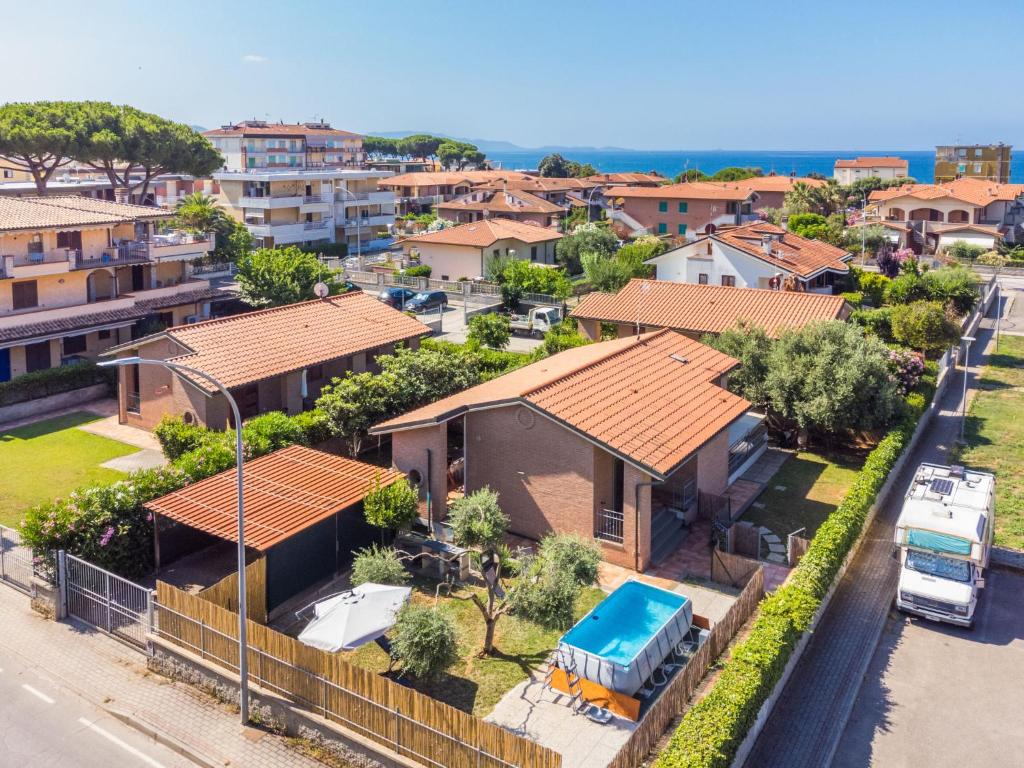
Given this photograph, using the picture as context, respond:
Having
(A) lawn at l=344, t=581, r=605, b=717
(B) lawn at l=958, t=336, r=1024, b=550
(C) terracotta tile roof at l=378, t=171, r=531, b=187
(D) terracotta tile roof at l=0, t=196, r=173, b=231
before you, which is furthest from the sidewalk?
(C) terracotta tile roof at l=378, t=171, r=531, b=187

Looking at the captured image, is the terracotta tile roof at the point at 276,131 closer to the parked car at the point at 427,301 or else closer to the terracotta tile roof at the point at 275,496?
the parked car at the point at 427,301

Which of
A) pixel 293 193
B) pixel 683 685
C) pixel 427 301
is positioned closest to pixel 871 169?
pixel 293 193

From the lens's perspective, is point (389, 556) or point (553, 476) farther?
point (553, 476)

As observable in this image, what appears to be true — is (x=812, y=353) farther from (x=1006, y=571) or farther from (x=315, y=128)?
(x=315, y=128)

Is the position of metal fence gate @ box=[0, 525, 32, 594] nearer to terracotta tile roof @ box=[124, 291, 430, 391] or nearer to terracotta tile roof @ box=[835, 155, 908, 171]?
terracotta tile roof @ box=[124, 291, 430, 391]

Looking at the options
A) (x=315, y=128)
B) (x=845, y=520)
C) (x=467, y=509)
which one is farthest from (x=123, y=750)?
(x=315, y=128)

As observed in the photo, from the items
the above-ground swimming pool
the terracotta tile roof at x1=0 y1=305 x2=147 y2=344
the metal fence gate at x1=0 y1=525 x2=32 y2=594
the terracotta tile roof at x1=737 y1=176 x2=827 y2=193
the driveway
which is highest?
the terracotta tile roof at x1=737 y1=176 x2=827 y2=193

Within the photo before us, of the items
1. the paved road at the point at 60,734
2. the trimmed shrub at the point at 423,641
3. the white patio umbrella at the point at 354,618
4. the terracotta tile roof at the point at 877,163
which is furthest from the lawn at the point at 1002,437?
the terracotta tile roof at the point at 877,163
